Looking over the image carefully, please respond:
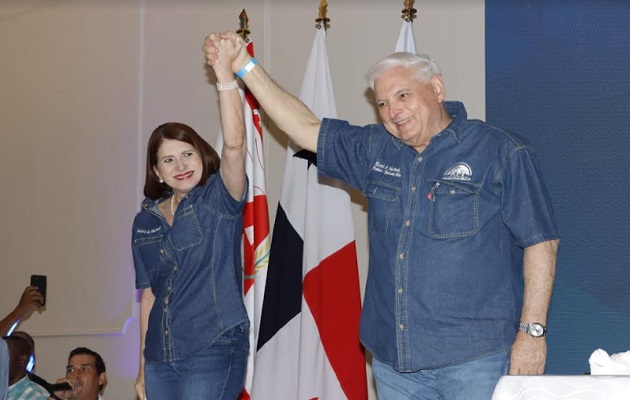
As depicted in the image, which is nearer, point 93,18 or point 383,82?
point 383,82

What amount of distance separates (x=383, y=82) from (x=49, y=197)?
2896mm

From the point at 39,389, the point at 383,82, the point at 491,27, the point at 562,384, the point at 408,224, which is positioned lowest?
the point at 39,389

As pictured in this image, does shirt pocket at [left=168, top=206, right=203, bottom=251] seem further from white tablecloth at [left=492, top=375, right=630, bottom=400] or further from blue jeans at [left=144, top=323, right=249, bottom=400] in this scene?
white tablecloth at [left=492, top=375, right=630, bottom=400]

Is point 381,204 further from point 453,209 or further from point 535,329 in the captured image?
point 535,329

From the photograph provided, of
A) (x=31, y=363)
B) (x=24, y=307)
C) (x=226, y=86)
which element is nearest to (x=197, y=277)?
(x=226, y=86)

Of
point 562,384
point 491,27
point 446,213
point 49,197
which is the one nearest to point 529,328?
point 446,213

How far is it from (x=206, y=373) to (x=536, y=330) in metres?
0.98

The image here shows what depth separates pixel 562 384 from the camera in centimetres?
179

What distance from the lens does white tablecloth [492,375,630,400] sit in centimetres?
176

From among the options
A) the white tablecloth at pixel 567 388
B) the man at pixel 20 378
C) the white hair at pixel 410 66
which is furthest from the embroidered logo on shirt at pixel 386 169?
the man at pixel 20 378

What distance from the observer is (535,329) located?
8.39ft

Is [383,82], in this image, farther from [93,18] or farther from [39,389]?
Answer: [93,18]

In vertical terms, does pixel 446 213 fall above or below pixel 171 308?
above

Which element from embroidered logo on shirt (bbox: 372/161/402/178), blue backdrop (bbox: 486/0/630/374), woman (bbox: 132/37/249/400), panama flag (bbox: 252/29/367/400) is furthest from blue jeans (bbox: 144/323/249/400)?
blue backdrop (bbox: 486/0/630/374)
